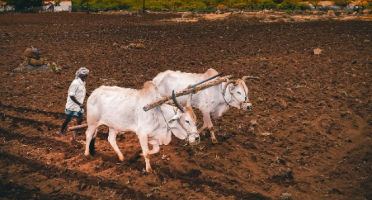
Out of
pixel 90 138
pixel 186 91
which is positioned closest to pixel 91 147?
pixel 90 138

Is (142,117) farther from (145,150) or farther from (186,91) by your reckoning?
(186,91)

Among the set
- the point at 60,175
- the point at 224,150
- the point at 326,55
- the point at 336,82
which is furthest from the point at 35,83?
the point at 326,55

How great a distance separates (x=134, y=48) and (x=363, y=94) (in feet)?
39.0

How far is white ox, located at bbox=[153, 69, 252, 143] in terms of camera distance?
26.5 ft

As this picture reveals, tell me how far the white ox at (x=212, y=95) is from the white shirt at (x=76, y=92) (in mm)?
2067

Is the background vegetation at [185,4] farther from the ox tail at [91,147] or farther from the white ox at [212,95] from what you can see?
the ox tail at [91,147]

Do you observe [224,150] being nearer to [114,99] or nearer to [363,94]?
[114,99]

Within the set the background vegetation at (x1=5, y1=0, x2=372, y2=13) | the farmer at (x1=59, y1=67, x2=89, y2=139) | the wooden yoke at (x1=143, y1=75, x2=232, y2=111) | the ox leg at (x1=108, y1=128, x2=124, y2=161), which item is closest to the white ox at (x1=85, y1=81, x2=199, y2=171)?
the ox leg at (x1=108, y1=128, x2=124, y2=161)

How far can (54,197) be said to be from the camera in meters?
5.81

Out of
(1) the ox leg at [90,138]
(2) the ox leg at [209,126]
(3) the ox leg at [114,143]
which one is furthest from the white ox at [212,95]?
(1) the ox leg at [90,138]

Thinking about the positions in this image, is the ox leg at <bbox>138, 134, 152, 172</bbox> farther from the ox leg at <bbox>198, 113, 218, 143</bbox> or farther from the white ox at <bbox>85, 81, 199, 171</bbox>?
the ox leg at <bbox>198, 113, 218, 143</bbox>

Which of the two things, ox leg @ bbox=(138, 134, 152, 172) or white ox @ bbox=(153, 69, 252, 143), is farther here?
white ox @ bbox=(153, 69, 252, 143)

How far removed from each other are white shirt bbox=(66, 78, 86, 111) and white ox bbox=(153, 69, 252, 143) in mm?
2067

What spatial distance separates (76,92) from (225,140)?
3493mm
